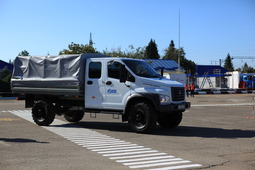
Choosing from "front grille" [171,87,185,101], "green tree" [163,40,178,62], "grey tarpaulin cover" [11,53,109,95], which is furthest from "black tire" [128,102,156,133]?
"green tree" [163,40,178,62]

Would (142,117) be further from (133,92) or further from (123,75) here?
(123,75)

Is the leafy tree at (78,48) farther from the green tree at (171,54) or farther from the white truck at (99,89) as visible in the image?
the green tree at (171,54)

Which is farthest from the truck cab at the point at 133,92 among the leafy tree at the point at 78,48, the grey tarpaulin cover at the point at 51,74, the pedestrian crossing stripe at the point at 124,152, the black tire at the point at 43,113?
the leafy tree at the point at 78,48

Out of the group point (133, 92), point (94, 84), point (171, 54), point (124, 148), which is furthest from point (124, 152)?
point (171, 54)

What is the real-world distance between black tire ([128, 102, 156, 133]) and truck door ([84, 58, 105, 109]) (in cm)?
130

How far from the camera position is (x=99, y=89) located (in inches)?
440

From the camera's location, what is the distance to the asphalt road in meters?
6.38

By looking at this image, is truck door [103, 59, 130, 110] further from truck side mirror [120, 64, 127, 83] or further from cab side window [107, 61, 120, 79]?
truck side mirror [120, 64, 127, 83]

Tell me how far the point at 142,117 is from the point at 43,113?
13.8 feet

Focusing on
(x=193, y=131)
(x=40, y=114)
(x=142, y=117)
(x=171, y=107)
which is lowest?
(x=193, y=131)

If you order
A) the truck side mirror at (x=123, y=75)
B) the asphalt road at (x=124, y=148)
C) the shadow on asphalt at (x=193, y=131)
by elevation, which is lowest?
the shadow on asphalt at (x=193, y=131)

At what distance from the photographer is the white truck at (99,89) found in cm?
1022

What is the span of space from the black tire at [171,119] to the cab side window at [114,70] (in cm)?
219

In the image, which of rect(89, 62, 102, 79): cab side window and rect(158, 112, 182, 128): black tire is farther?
rect(158, 112, 182, 128): black tire
